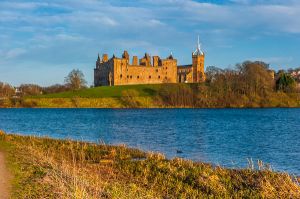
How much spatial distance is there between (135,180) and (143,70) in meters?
134

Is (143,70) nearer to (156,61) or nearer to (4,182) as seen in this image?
(156,61)

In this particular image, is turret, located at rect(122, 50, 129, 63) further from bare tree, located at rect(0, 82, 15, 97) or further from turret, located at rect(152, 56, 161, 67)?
bare tree, located at rect(0, 82, 15, 97)

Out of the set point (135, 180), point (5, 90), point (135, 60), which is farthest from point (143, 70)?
point (135, 180)

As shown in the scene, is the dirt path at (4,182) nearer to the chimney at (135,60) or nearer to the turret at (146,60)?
the chimney at (135,60)

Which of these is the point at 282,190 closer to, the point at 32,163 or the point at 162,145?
the point at 32,163

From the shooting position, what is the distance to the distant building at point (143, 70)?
14525 cm

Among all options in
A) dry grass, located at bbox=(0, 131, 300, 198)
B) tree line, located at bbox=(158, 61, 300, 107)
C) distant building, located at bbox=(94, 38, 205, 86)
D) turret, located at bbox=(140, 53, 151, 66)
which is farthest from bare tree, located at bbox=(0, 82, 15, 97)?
A: dry grass, located at bbox=(0, 131, 300, 198)

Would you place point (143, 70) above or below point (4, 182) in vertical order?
above

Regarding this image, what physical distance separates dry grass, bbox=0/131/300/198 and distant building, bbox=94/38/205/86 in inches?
4905

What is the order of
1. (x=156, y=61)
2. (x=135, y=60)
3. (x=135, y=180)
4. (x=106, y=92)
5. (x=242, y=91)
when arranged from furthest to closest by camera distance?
(x=156, y=61) → (x=135, y=60) → (x=106, y=92) → (x=242, y=91) → (x=135, y=180)

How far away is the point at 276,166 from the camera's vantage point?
2145cm

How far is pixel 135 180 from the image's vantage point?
1535 centimetres

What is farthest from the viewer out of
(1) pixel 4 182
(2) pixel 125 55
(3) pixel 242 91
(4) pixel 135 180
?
(2) pixel 125 55

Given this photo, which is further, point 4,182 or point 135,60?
point 135,60
